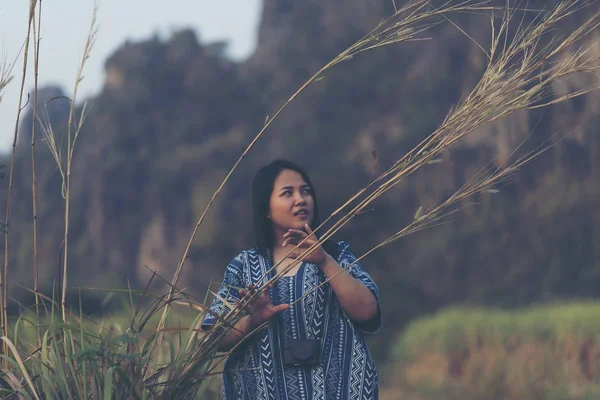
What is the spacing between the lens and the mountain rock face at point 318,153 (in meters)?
17.0

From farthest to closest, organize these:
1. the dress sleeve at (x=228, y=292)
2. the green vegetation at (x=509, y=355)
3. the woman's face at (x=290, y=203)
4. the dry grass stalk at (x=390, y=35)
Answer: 1. the green vegetation at (x=509, y=355)
2. the woman's face at (x=290, y=203)
3. the dress sleeve at (x=228, y=292)
4. the dry grass stalk at (x=390, y=35)

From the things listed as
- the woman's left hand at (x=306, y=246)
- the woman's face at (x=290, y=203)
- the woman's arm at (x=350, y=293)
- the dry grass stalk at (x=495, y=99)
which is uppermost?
the dry grass stalk at (x=495, y=99)

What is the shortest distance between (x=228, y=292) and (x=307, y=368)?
292mm

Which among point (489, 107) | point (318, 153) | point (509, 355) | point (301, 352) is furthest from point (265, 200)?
point (318, 153)

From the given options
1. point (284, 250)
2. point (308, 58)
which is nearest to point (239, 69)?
point (308, 58)

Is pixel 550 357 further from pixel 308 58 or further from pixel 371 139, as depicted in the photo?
pixel 308 58

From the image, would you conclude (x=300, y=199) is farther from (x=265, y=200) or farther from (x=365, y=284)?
(x=365, y=284)

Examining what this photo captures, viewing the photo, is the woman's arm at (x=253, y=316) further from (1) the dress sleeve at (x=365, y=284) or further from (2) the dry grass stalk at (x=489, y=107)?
(1) the dress sleeve at (x=365, y=284)

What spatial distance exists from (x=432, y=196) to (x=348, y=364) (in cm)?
1945

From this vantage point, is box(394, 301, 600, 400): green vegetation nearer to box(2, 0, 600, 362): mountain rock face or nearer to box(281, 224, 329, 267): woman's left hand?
box(2, 0, 600, 362): mountain rock face

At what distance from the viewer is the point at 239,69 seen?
31.0m

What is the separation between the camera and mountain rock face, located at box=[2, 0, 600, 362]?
1705cm

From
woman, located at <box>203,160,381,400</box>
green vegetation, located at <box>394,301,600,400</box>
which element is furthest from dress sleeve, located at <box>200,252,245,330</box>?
green vegetation, located at <box>394,301,600,400</box>

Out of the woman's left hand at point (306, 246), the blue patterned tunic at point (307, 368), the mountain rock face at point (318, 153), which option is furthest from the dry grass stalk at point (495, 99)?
the mountain rock face at point (318, 153)
